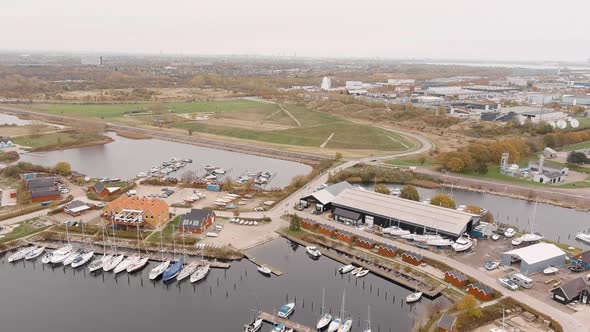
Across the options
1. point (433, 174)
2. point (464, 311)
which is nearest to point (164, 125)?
point (433, 174)

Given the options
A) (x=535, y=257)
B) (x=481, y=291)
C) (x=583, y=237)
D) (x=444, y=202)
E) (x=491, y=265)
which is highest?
(x=444, y=202)

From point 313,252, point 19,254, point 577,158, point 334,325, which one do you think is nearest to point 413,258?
point 313,252

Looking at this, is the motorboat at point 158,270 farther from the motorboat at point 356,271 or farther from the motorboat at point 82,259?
the motorboat at point 356,271

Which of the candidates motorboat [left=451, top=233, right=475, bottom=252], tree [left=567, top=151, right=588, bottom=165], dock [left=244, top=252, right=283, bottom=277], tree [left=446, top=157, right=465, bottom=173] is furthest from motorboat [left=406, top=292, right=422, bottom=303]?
tree [left=567, top=151, right=588, bottom=165]

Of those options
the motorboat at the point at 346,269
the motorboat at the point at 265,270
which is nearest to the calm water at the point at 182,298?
the motorboat at the point at 265,270

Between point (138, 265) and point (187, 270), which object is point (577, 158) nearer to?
point (187, 270)

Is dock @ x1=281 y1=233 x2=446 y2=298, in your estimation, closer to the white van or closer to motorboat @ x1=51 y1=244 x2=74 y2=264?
the white van

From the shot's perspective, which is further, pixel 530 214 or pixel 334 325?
pixel 530 214
